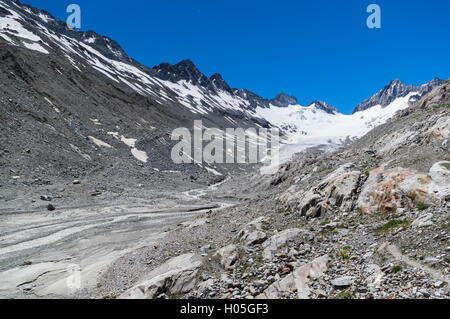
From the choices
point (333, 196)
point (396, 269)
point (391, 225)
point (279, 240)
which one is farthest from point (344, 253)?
point (333, 196)

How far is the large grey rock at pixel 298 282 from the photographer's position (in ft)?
30.8

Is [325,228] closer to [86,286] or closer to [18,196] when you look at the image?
[86,286]

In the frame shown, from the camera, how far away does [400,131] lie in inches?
888

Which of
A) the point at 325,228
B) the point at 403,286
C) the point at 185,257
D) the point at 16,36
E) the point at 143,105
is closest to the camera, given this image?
the point at 403,286

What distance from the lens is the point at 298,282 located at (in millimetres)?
9695

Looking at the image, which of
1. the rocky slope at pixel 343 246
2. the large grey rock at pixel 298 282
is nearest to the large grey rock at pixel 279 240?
the rocky slope at pixel 343 246

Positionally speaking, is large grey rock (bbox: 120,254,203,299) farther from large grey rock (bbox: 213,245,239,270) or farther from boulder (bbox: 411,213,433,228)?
boulder (bbox: 411,213,433,228)

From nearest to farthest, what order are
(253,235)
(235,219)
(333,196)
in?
(253,235) → (333,196) → (235,219)

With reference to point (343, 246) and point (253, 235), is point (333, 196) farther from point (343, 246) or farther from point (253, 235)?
point (253, 235)

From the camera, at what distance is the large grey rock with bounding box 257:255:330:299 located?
9398 mm

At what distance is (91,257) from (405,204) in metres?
21.7

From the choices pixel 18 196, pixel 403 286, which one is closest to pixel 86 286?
pixel 403 286

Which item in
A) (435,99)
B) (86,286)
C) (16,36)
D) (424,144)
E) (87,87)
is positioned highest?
(16,36)

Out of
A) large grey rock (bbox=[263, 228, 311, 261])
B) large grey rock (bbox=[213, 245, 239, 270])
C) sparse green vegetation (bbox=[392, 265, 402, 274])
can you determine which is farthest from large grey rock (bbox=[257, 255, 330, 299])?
large grey rock (bbox=[213, 245, 239, 270])
